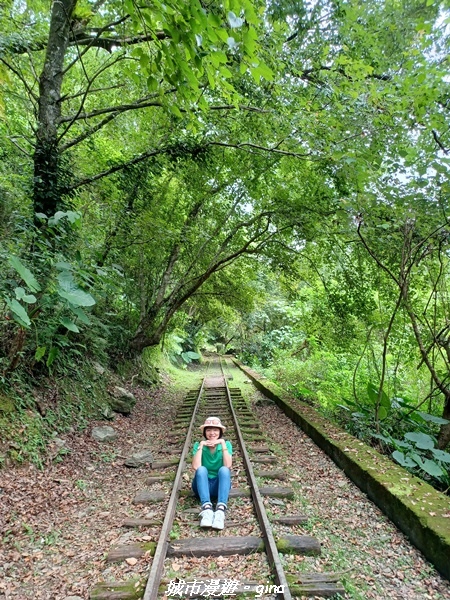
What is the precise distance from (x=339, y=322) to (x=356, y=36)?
548 cm

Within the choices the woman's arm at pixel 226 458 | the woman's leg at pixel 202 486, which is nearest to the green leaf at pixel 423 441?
the woman's arm at pixel 226 458

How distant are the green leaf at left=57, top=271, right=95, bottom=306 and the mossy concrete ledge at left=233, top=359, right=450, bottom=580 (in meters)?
3.62

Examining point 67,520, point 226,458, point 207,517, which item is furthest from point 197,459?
point 67,520

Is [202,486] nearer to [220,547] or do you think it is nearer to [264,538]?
[220,547]

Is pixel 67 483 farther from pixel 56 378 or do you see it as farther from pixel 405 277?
pixel 405 277

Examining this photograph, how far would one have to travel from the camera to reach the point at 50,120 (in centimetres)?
533

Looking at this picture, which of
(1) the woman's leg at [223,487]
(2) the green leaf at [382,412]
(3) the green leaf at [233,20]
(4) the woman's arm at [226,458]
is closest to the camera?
(3) the green leaf at [233,20]

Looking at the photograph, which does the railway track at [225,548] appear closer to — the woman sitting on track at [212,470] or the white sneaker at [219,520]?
the white sneaker at [219,520]

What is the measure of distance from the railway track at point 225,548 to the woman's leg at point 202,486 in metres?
0.21

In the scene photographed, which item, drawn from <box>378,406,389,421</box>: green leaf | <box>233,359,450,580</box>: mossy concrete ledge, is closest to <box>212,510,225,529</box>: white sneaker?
<box>233,359,450,580</box>: mossy concrete ledge

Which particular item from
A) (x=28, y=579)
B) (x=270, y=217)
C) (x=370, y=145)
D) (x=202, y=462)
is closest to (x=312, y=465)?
(x=202, y=462)

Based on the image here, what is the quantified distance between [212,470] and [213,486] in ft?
0.52

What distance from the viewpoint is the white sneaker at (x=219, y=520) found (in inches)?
130

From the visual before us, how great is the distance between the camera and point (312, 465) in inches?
203
